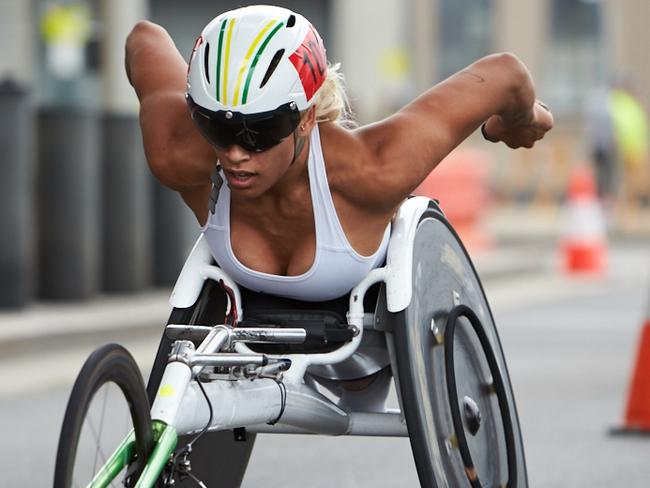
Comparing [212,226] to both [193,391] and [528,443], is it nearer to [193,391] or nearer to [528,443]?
[193,391]

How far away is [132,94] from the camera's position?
70.7 feet

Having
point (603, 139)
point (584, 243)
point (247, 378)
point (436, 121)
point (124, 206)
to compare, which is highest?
point (436, 121)

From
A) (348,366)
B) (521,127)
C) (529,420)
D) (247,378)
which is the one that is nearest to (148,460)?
(247,378)

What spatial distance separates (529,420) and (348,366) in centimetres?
433

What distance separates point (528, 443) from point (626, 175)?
21.8 meters

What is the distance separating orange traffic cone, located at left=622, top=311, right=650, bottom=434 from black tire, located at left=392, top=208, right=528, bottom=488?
3.38m

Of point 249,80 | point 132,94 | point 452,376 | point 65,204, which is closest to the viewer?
point 249,80

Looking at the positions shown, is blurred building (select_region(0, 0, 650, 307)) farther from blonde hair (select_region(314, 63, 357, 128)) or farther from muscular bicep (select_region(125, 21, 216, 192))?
blonde hair (select_region(314, 63, 357, 128))

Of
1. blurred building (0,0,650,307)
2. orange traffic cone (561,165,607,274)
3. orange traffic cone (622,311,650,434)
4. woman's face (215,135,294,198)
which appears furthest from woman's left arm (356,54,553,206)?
orange traffic cone (561,165,607,274)

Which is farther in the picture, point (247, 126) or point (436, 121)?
point (436, 121)

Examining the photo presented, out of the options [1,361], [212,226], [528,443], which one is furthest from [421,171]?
[1,361]

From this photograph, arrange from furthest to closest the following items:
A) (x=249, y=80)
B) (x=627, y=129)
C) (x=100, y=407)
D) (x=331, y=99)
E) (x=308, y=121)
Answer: (x=627, y=129)
(x=331, y=99)
(x=308, y=121)
(x=249, y=80)
(x=100, y=407)

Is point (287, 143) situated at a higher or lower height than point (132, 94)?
higher

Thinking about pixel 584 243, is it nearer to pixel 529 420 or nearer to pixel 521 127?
pixel 529 420
